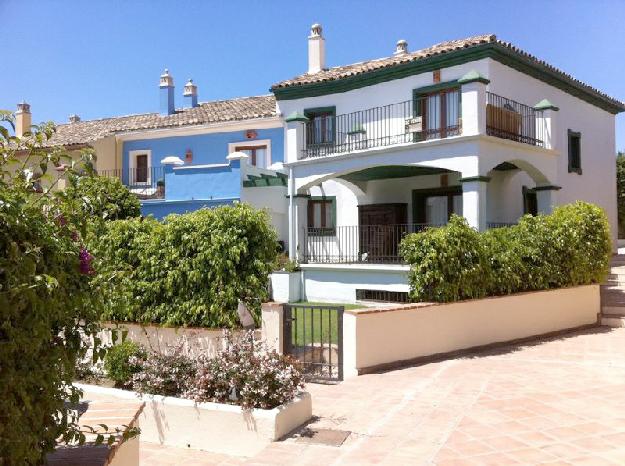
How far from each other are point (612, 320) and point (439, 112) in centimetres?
729

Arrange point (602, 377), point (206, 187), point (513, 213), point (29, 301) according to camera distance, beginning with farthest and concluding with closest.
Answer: point (206, 187) → point (513, 213) → point (602, 377) → point (29, 301)

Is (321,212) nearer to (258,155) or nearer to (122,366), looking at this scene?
(258,155)

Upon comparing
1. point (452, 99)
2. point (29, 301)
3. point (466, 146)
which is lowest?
point (29, 301)

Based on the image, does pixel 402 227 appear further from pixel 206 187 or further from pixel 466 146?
pixel 206 187

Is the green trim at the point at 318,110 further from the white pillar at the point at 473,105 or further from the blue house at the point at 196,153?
the white pillar at the point at 473,105

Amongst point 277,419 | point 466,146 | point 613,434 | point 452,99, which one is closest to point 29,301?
point 277,419

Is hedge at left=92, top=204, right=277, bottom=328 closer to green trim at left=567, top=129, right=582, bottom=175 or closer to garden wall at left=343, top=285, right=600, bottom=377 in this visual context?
garden wall at left=343, top=285, right=600, bottom=377

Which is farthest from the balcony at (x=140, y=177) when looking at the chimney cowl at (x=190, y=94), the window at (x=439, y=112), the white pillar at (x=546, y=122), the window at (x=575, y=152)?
the window at (x=575, y=152)

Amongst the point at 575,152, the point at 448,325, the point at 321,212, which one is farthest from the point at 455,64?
the point at 448,325

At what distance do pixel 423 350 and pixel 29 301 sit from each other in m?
8.14

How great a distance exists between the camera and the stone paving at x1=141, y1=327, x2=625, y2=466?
17.7 feet

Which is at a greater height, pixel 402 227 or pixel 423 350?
pixel 402 227

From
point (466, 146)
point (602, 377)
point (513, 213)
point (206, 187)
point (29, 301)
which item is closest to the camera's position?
point (29, 301)

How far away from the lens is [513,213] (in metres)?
17.2
